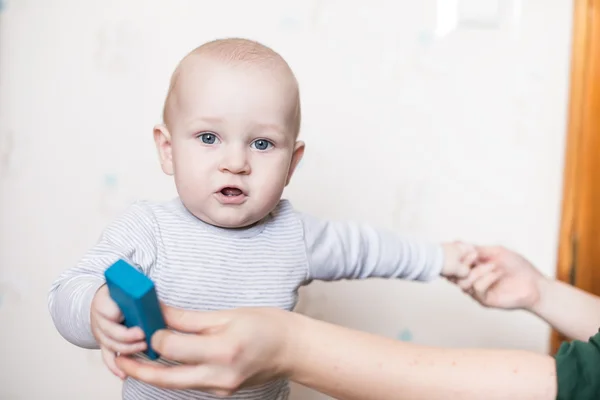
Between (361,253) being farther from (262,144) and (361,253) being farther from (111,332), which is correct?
(111,332)

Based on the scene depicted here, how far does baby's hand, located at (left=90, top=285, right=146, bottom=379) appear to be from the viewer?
2.16ft

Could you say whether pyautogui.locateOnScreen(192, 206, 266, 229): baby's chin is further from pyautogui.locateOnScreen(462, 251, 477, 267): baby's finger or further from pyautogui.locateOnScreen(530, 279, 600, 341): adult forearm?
pyautogui.locateOnScreen(530, 279, 600, 341): adult forearm

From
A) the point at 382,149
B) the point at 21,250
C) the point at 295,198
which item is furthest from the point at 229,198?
the point at 21,250

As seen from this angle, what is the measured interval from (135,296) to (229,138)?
12.5 inches

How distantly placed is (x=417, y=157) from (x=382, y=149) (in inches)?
3.4

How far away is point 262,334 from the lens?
26.0 inches

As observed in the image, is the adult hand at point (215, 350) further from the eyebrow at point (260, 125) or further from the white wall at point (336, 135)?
the white wall at point (336, 135)

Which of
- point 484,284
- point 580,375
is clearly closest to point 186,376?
point 580,375

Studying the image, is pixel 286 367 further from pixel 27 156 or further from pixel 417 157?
pixel 27 156

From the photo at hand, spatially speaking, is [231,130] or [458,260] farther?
[458,260]

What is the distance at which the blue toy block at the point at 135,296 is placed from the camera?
61cm

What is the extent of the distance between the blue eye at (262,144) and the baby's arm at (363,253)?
0.48 feet

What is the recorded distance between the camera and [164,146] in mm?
929

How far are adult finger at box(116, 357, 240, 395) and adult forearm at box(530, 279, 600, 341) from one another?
0.63m
